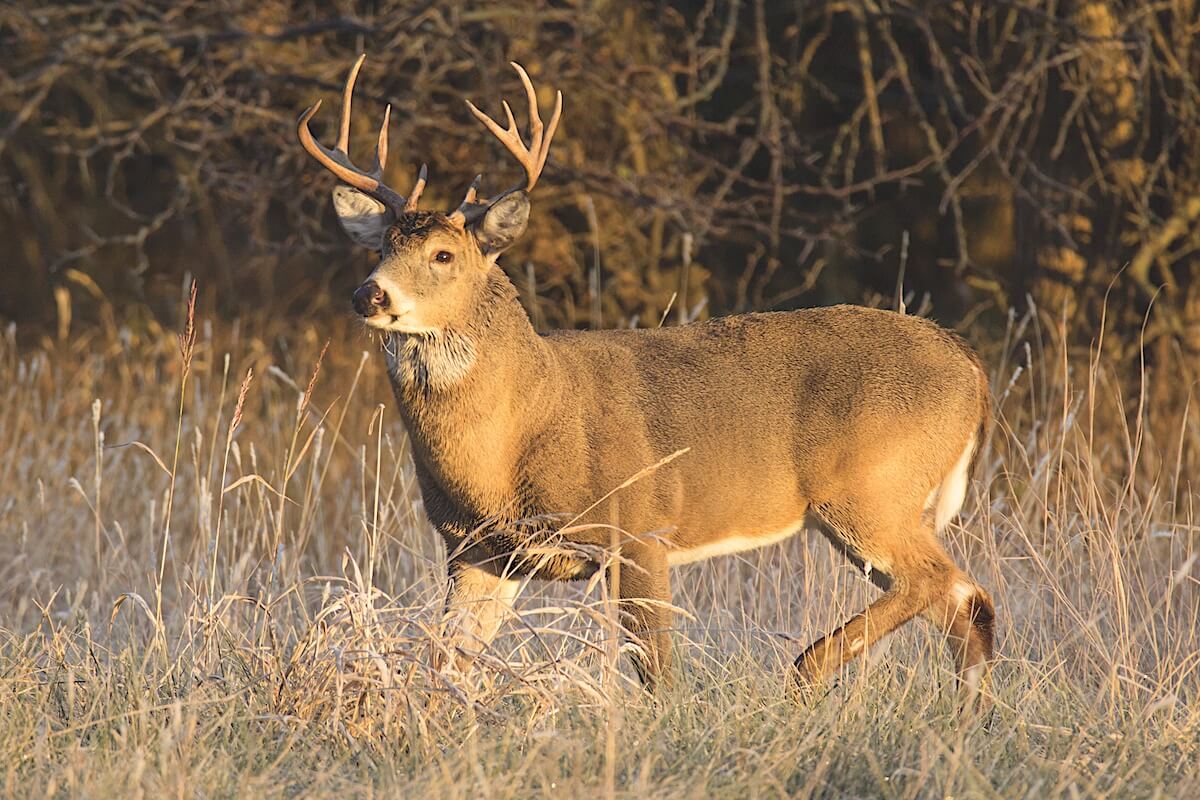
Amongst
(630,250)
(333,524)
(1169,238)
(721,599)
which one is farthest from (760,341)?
(630,250)

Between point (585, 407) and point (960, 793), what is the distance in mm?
1798

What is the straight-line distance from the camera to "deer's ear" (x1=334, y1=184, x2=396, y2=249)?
5.00m

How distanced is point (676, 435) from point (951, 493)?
3.10 feet

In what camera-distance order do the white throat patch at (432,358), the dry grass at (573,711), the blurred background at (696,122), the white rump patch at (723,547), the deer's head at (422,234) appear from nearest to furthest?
the dry grass at (573,711) < the deer's head at (422,234) < the white throat patch at (432,358) < the white rump patch at (723,547) < the blurred background at (696,122)

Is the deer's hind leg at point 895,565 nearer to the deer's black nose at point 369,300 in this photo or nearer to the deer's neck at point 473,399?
the deer's neck at point 473,399

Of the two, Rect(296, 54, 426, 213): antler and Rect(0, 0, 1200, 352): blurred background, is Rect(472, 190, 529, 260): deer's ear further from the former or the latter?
Rect(0, 0, 1200, 352): blurred background

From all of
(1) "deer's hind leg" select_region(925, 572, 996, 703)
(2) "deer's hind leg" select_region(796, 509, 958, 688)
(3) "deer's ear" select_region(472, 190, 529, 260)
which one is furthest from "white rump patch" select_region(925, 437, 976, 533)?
(3) "deer's ear" select_region(472, 190, 529, 260)

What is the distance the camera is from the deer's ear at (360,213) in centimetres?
500

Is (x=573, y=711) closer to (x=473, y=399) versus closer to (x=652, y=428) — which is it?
(x=473, y=399)

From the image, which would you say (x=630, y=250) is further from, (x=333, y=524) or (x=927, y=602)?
(x=927, y=602)

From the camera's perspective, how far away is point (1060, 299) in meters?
8.41

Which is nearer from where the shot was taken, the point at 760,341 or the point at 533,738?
the point at 533,738

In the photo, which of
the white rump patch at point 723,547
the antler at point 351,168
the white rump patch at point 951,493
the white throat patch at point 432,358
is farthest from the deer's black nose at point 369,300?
the white rump patch at point 951,493

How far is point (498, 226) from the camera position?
193 inches
